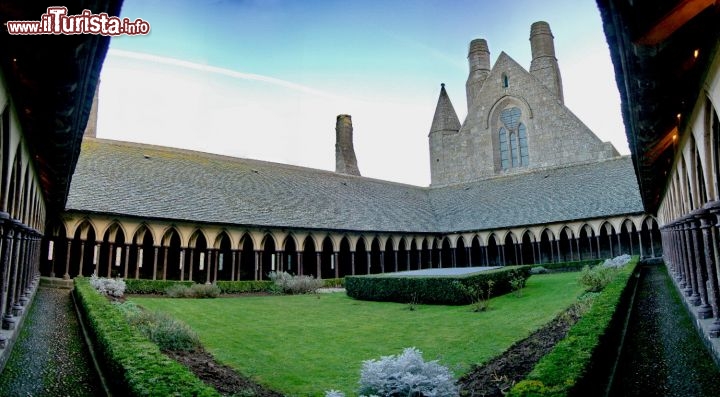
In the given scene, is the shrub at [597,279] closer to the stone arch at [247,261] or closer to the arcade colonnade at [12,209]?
the arcade colonnade at [12,209]

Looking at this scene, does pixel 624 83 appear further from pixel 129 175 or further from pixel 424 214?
pixel 424 214

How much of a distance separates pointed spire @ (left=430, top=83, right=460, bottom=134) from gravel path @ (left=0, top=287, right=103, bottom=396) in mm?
38313

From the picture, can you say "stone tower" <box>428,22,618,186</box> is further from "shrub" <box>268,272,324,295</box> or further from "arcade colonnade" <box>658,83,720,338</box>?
"arcade colonnade" <box>658,83,720,338</box>

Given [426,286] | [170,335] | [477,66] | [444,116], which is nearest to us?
[170,335]

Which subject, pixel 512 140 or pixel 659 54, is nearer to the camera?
pixel 659 54

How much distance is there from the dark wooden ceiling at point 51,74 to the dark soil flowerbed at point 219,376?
438 centimetres

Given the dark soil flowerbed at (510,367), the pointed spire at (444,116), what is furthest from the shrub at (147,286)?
the pointed spire at (444,116)

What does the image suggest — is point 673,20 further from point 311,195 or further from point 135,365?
point 311,195

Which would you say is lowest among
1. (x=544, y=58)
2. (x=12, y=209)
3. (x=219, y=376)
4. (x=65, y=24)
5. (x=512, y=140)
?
(x=219, y=376)

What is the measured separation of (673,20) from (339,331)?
30.3 feet

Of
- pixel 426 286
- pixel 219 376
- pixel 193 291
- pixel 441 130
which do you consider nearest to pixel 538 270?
pixel 426 286

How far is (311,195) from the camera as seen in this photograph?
29.9m

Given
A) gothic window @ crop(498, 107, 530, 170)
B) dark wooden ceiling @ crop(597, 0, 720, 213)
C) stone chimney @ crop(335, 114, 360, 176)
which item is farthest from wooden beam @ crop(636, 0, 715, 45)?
stone chimney @ crop(335, 114, 360, 176)

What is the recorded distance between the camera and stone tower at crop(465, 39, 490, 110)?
1828 inches
